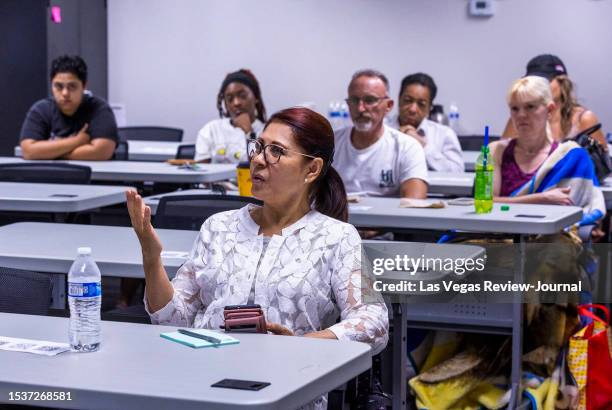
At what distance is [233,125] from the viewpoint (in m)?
6.58

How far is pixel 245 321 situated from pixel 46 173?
320 cm

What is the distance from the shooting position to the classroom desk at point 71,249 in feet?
10.4

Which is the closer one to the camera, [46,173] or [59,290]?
[59,290]

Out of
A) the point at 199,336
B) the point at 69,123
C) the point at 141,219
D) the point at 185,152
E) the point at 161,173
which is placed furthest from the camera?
the point at 185,152

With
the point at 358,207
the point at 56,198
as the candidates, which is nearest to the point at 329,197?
the point at 358,207

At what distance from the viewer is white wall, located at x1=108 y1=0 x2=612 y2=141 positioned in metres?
8.80

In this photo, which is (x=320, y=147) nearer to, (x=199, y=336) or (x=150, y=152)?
(x=199, y=336)

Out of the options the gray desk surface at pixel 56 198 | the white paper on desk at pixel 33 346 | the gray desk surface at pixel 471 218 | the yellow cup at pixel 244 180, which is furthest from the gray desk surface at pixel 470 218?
the white paper on desk at pixel 33 346

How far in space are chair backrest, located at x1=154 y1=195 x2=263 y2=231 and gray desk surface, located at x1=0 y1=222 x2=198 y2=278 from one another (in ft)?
0.55

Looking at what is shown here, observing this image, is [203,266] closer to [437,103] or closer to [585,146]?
[585,146]

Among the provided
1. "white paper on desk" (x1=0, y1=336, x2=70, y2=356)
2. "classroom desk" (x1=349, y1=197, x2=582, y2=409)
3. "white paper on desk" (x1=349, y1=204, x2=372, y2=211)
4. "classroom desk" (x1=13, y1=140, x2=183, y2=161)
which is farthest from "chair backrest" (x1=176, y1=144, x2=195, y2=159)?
"white paper on desk" (x1=0, y1=336, x2=70, y2=356)

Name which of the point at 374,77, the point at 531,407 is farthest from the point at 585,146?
the point at 531,407

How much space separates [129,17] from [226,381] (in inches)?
332
